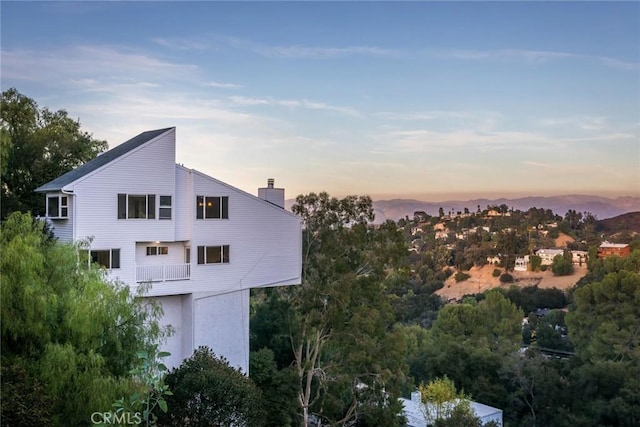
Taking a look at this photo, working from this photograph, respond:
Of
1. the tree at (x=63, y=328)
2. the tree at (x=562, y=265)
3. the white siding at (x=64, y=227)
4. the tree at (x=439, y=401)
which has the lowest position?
the tree at (x=439, y=401)

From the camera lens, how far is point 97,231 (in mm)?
16688

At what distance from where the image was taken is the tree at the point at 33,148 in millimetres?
21562

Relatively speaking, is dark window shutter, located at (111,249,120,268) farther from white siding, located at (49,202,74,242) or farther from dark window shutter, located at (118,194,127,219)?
white siding, located at (49,202,74,242)

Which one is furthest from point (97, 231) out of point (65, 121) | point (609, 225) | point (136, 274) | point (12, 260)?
point (609, 225)

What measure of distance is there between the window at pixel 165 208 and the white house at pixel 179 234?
31 millimetres

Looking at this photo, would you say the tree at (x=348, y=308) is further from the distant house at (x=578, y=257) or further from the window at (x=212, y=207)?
the distant house at (x=578, y=257)

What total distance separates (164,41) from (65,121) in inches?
275

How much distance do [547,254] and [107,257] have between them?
48088mm

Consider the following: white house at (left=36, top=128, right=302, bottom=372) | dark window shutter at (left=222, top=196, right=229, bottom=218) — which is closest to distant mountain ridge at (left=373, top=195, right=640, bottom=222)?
white house at (left=36, top=128, right=302, bottom=372)

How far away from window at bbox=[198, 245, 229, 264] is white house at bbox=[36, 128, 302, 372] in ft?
0.11

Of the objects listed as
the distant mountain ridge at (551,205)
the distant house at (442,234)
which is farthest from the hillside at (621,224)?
the distant house at (442,234)

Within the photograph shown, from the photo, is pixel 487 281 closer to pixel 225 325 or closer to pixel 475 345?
pixel 475 345

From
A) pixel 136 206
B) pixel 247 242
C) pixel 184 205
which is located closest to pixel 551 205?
pixel 247 242

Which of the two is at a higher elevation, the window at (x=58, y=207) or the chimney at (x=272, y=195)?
the chimney at (x=272, y=195)
